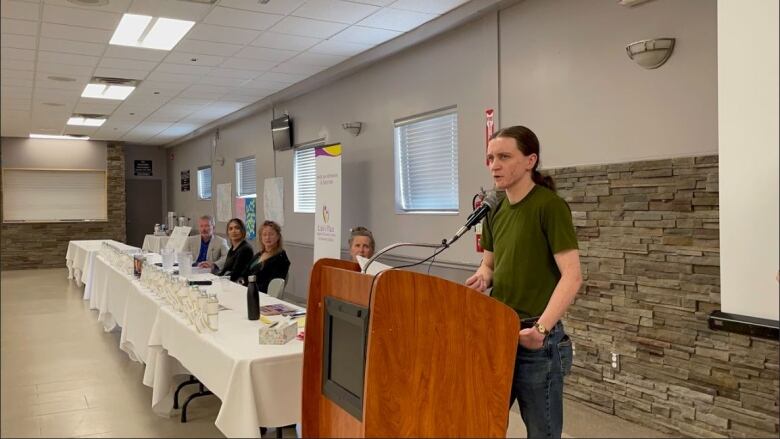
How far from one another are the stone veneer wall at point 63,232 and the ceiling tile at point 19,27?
7.42ft

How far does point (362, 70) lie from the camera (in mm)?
6391

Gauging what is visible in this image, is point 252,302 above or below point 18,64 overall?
below

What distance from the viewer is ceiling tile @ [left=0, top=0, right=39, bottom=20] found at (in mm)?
4137

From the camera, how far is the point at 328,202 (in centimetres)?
625

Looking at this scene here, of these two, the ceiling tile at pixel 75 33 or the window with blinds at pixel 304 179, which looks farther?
the window with blinds at pixel 304 179

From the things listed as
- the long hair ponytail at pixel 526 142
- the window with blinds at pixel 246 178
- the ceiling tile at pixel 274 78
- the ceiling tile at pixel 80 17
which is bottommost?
the long hair ponytail at pixel 526 142

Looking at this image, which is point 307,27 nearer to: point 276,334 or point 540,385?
point 276,334

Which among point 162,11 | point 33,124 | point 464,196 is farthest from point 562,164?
point 33,124

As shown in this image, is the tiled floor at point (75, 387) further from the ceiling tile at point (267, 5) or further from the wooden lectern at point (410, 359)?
the ceiling tile at point (267, 5)

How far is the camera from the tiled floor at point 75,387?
42.7 inches

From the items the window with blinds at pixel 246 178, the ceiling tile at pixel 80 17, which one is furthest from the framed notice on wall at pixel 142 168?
the ceiling tile at pixel 80 17

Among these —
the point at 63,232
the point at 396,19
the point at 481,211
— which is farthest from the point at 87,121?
the point at 481,211

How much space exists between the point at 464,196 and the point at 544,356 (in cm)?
311

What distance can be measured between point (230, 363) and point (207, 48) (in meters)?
4.03
